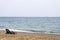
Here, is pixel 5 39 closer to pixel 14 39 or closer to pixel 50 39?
pixel 14 39

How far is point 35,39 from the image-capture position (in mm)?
18766

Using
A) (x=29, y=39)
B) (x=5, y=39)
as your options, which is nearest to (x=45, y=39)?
(x=29, y=39)

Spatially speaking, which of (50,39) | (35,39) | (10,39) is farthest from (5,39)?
(50,39)

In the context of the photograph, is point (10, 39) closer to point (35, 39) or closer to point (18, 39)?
point (18, 39)

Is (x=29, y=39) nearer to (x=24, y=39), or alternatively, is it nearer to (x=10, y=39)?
(x=24, y=39)

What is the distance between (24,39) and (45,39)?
2.28 m

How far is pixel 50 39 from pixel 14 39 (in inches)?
153

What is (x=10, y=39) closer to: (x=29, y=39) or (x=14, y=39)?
(x=14, y=39)

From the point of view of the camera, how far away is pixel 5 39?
18.0m

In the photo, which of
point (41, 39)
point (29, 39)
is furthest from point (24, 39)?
point (41, 39)

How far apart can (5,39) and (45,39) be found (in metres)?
4.29

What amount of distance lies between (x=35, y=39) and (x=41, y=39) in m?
0.67

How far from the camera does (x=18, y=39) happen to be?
18547mm

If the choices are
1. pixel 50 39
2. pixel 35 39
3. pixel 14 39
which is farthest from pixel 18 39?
pixel 50 39
